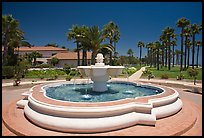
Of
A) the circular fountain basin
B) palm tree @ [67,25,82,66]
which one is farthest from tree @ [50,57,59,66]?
the circular fountain basin

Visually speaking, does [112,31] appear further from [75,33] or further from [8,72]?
[8,72]

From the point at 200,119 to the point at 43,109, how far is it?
7.72 meters

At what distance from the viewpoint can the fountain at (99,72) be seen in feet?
41.1

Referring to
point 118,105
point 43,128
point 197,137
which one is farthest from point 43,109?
point 197,137

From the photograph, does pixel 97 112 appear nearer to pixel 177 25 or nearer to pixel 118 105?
pixel 118 105

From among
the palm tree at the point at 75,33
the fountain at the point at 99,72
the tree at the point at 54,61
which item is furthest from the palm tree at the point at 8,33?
the tree at the point at 54,61

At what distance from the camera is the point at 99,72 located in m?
12.6

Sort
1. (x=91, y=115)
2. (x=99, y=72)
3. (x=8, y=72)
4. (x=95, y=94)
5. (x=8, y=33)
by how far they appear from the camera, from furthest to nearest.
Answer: (x=8, y=33) < (x=8, y=72) < (x=95, y=94) < (x=99, y=72) < (x=91, y=115)

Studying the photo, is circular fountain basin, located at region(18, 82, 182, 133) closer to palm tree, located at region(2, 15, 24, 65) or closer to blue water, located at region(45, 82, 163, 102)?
blue water, located at region(45, 82, 163, 102)

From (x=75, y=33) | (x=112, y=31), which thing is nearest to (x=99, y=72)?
(x=75, y=33)

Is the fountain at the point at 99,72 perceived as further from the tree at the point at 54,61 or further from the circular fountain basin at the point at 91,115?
the tree at the point at 54,61

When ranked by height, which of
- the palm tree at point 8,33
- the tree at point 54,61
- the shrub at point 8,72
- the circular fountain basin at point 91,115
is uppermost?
the palm tree at point 8,33

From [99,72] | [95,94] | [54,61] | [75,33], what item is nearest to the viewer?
[99,72]

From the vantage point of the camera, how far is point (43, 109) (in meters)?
8.15
